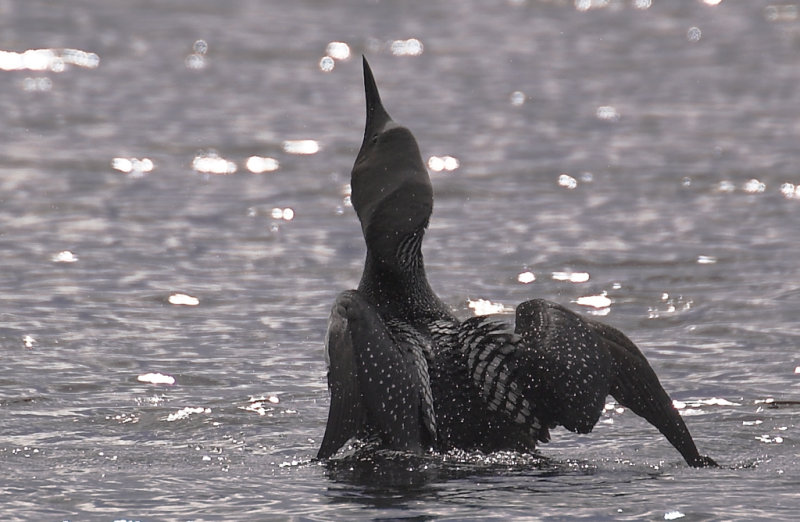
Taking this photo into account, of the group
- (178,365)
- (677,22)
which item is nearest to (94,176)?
(178,365)

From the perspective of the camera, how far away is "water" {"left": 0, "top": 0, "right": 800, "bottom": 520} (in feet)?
19.5

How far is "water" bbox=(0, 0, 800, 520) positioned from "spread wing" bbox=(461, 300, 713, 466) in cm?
19

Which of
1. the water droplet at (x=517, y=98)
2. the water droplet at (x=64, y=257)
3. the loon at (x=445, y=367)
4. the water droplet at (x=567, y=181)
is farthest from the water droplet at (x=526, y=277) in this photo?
the water droplet at (x=517, y=98)

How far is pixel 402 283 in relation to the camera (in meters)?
6.54

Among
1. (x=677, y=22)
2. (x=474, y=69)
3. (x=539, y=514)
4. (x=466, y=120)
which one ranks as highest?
(x=677, y=22)

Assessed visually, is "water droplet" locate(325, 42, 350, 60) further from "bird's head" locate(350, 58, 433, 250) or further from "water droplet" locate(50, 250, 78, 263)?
"bird's head" locate(350, 58, 433, 250)

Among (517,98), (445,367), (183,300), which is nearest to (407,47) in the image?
(517,98)

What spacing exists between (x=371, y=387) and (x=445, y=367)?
0.47 metres

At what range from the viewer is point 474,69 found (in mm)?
16234

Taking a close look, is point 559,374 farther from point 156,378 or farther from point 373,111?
point 156,378

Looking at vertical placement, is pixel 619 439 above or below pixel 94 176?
below

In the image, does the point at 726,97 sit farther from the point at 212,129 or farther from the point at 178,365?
the point at 178,365

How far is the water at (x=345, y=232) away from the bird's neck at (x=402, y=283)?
0.64 meters

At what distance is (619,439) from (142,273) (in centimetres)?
393
